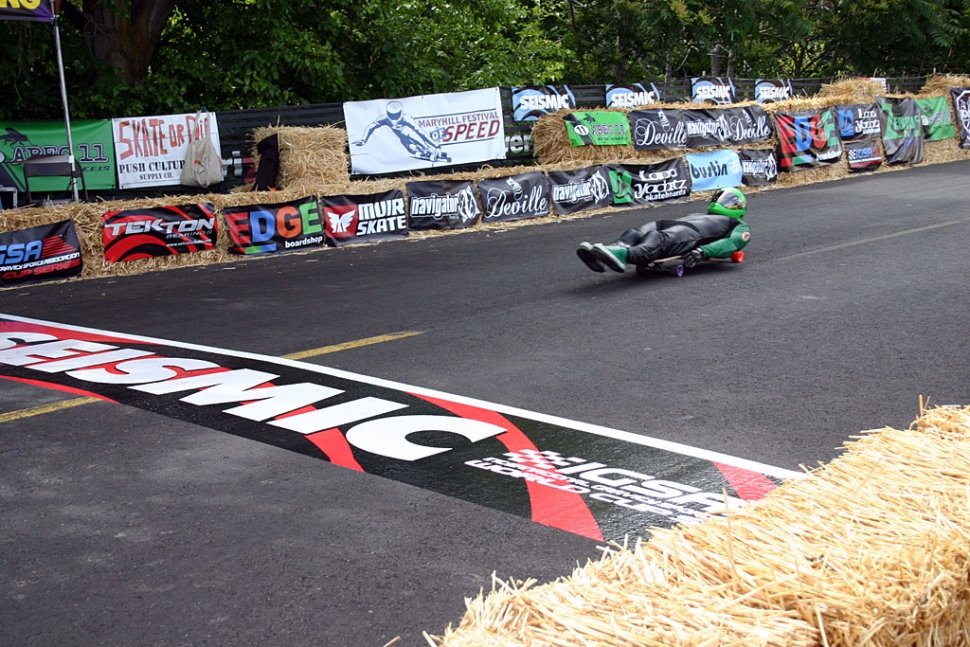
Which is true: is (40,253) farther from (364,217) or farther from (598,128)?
(598,128)

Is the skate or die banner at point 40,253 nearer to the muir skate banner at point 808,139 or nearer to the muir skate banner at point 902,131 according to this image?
the muir skate banner at point 808,139

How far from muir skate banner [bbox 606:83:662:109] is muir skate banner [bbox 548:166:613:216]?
5.54 metres

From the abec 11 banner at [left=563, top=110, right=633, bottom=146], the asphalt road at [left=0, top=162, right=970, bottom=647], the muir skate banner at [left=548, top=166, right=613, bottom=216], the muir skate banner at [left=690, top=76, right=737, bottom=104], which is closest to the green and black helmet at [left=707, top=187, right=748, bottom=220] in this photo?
the asphalt road at [left=0, top=162, right=970, bottom=647]

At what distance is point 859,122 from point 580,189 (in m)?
9.39

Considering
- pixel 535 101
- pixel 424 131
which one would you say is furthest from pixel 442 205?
pixel 535 101

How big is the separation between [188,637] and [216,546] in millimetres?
782

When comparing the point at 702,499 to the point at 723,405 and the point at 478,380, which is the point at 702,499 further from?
the point at 478,380

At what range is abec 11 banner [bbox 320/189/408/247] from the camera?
14898 millimetres

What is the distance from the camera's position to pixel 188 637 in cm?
352

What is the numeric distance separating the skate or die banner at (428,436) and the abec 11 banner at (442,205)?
804 cm

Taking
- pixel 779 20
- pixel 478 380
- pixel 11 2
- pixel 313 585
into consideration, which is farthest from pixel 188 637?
pixel 779 20

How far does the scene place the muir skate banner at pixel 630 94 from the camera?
2377 centimetres

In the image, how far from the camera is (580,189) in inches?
717

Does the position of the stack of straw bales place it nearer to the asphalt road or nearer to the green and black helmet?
the asphalt road
